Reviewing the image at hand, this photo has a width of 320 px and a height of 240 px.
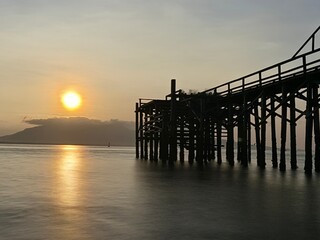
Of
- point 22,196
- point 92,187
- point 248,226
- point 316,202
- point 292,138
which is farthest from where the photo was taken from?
point 292,138

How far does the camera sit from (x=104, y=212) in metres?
10.9

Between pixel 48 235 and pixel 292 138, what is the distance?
16298mm

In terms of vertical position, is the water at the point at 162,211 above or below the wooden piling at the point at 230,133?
below

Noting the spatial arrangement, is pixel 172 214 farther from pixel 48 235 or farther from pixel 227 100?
pixel 227 100

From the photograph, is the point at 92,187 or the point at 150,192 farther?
the point at 92,187

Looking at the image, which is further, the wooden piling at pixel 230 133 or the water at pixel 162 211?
the wooden piling at pixel 230 133

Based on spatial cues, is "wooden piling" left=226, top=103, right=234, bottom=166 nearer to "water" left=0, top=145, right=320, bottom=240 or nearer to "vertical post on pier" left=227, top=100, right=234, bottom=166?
"vertical post on pier" left=227, top=100, right=234, bottom=166

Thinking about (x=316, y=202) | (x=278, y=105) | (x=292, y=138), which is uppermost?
(x=278, y=105)

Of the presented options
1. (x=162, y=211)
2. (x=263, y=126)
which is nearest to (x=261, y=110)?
(x=263, y=126)

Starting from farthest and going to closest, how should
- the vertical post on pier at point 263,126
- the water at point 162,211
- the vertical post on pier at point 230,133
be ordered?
the vertical post on pier at point 230,133 → the vertical post on pier at point 263,126 → the water at point 162,211

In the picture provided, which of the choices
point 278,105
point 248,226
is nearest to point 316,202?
point 248,226

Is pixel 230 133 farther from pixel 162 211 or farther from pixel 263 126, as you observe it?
pixel 162 211

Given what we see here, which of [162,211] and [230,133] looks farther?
[230,133]

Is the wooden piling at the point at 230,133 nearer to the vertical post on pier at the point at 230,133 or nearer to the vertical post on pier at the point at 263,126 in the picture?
the vertical post on pier at the point at 230,133
